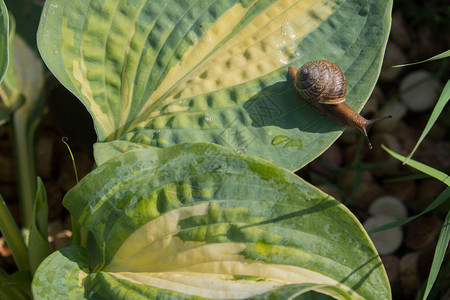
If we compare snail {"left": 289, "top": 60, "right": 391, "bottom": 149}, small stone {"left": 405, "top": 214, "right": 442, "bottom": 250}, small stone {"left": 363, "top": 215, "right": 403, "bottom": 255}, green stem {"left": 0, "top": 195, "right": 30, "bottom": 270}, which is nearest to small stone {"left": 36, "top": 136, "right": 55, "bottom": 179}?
green stem {"left": 0, "top": 195, "right": 30, "bottom": 270}

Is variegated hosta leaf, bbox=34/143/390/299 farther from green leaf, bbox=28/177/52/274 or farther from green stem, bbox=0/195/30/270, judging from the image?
green stem, bbox=0/195/30/270

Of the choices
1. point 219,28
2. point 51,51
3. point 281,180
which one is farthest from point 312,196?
point 51,51

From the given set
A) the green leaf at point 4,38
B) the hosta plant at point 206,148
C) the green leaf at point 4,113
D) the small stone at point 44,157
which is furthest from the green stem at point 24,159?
the green leaf at point 4,38

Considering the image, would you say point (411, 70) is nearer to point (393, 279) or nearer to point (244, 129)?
point (393, 279)

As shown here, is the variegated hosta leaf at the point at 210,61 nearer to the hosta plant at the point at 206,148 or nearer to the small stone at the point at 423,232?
the hosta plant at the point at 206,148

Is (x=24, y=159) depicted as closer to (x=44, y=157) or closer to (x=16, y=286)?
(x=44, y=157)

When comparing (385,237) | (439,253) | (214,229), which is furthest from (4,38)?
(385,237)
